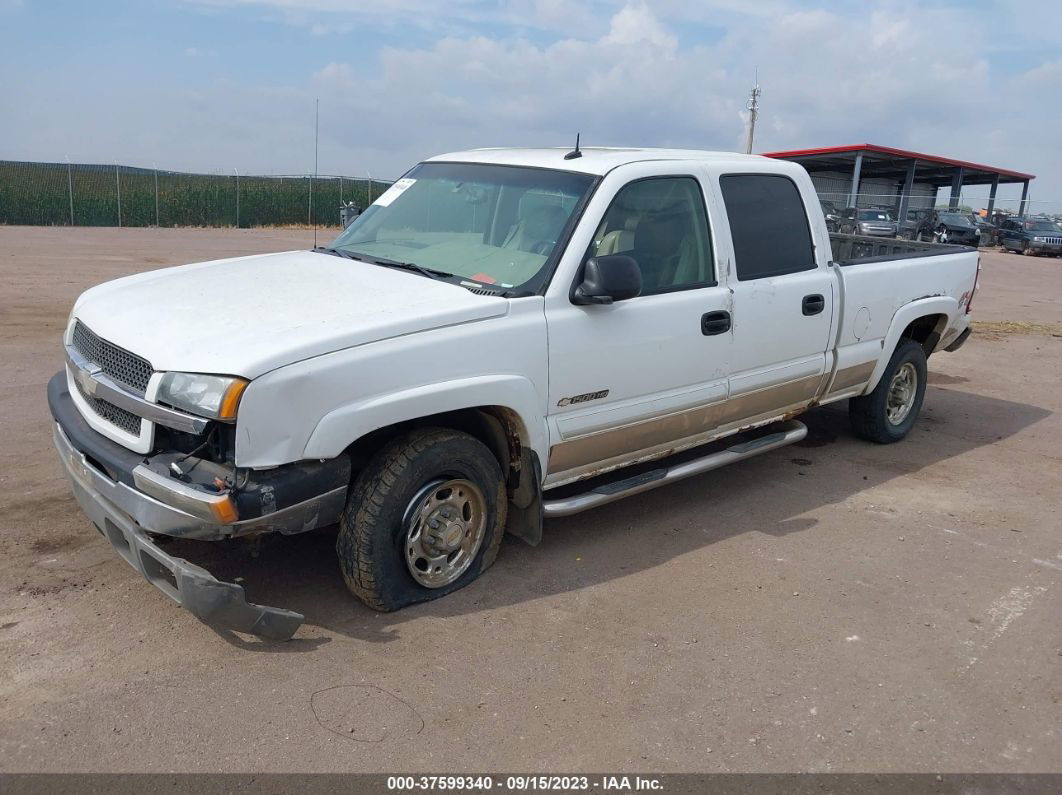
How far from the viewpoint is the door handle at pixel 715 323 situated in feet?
16.0

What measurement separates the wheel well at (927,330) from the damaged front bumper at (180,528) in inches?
195

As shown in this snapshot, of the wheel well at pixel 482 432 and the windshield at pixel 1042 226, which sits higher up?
the windshield at pixel 1042 226

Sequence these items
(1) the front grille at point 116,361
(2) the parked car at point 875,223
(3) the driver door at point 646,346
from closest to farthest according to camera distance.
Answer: (1) the front grille at point 116,361
(3) the driver door at point 646,346
(2) the parked car at point 875,223

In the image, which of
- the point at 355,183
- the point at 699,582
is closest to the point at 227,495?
the point at 699,582

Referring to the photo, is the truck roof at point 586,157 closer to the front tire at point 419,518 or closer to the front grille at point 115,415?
the front tire at point 419,518

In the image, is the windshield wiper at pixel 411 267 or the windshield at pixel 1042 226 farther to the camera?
the windshield at pixel 1042 226

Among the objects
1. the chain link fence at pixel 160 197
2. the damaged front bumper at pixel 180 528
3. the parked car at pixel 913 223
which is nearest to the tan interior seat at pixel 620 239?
the damaged front bumper at pixel 180 528

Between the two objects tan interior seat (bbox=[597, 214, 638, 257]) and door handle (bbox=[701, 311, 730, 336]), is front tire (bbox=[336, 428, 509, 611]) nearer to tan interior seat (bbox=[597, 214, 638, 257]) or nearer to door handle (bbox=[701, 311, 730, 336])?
tan interior seat (bbox=[597, 214, 638, 257])

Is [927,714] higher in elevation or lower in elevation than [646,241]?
lower

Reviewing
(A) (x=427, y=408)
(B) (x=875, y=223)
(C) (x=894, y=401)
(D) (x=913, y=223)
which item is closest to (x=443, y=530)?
(A) (x=427, y=408)

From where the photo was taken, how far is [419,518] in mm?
4016

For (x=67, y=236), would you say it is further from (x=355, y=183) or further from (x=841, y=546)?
(x=841, y=546)

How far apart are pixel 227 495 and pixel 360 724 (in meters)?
0.94

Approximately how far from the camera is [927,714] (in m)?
3.57
